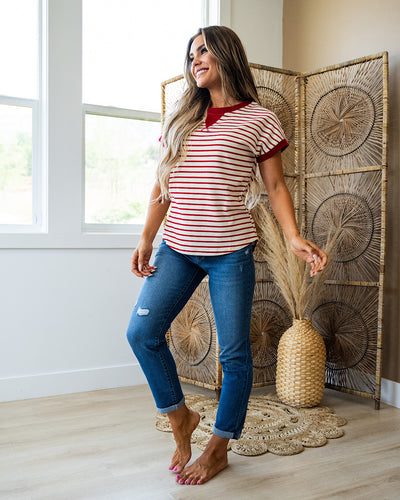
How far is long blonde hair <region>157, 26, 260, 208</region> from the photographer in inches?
71.8

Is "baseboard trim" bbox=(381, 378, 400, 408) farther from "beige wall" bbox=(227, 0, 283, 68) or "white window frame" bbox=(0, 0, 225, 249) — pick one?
"beige wall" bbox=(227, 0, 283, 68)

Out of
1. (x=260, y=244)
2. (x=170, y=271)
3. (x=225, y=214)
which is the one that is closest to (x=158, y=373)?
(x=170, y=271)

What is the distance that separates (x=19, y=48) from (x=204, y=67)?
1.47 meters

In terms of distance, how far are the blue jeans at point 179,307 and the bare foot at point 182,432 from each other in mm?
44

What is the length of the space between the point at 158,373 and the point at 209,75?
1012mm

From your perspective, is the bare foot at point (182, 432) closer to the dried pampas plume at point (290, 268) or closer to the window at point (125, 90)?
the dried pampas plume at point (290, 268)

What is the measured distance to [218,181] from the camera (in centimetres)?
175

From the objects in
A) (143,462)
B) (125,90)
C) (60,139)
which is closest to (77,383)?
(143,462)

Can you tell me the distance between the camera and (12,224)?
113 inches

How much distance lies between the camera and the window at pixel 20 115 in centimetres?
284

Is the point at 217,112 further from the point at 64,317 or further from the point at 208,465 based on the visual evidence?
the point at 64,317

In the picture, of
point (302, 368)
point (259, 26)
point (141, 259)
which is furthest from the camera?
point (259, 26)

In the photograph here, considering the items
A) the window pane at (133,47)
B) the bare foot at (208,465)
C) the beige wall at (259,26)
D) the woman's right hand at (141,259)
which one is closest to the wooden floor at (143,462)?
the bare foot at (208,465)

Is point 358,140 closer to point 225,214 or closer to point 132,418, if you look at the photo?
point 225,214
